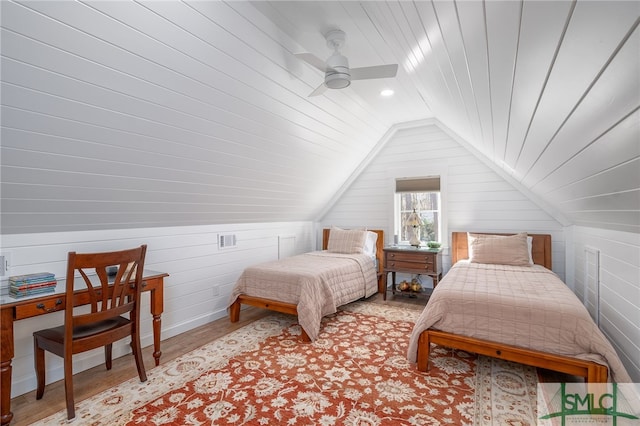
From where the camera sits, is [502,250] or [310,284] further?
[502,250]

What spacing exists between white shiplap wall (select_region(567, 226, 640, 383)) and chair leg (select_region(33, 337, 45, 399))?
3747 mm

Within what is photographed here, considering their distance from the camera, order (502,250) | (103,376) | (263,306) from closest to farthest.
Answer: (103,376) → (263,306) → (502,250)

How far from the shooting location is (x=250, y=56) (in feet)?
7.45

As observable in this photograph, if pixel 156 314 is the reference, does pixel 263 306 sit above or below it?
below

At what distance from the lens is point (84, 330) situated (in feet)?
6.89

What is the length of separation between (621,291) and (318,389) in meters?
2.16

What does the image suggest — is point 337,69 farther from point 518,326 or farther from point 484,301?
point 518,326

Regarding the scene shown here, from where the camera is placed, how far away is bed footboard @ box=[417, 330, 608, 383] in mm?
1893

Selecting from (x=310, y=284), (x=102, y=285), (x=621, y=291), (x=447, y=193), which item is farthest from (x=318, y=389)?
(x=447, y=193)

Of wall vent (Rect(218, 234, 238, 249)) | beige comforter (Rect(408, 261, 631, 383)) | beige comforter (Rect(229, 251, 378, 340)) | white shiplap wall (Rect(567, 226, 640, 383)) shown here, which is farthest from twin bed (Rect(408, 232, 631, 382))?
wall vent (Rect(218, 234, 238, 249))

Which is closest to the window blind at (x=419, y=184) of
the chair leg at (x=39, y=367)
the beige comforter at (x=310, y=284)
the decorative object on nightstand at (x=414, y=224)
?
the decorative object on nightstand at (x=414, y=224)

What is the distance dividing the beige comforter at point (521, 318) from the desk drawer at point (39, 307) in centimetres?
243

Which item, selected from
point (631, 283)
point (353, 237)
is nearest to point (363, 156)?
point (353, 237)

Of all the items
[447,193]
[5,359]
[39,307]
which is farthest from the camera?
[447,193]
